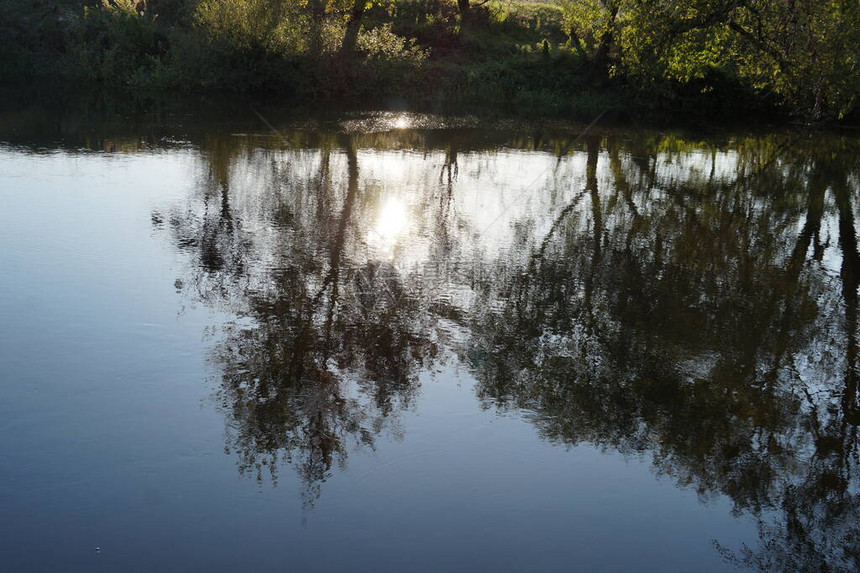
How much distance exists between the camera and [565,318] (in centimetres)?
931

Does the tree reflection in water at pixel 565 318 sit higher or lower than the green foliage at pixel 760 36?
lower

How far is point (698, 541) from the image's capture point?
548 cm

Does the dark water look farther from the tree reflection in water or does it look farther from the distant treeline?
the distant treeline

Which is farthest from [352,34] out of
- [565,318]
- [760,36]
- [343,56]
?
[565,318]

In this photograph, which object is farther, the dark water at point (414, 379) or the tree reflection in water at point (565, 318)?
the tree reflection in water at point (565, 318)

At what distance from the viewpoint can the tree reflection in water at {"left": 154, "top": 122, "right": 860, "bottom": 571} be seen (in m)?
6.47

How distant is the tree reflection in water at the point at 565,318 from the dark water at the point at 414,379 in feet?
0.13

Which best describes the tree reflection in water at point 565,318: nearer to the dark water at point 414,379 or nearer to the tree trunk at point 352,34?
the dark water at point 414,379

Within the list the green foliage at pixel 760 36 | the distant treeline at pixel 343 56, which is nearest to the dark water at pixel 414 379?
the green foliage at pixel 760 36

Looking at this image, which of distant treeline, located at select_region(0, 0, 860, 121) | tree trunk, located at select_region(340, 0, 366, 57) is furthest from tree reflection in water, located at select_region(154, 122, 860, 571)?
tree trunk, located at select_region(340, 0, 366, 57)

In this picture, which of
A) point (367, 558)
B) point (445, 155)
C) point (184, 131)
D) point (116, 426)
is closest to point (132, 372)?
point (116, 426)

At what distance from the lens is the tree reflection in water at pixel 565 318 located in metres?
6.47

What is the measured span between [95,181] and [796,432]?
40.4 feet

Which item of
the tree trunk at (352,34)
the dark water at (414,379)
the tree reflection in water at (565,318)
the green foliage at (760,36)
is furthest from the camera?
the tree trunk at (352,34)
